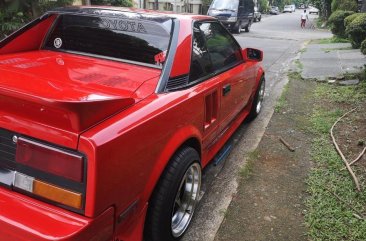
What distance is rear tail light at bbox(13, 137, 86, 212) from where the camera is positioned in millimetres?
1741

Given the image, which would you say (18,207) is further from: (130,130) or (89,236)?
(130,130)

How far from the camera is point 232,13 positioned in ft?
65.8

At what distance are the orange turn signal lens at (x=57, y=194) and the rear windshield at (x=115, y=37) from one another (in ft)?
4.46

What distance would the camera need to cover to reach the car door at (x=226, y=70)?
11.0 ft

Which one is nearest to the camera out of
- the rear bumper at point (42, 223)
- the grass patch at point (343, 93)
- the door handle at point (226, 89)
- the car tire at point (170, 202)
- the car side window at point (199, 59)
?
the rear bumper at point (42, 223)

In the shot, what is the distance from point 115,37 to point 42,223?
177 centimetres

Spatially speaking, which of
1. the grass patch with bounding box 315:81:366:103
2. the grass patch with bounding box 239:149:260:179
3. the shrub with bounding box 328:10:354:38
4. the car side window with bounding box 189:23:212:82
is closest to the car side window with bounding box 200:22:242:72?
the car side window with bounding box 189:23:212:82

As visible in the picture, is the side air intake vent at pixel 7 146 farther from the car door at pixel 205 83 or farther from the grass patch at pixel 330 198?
the grass patch at pixel 330 198

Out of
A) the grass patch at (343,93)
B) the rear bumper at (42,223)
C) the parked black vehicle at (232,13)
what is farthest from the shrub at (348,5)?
the rear bumper at (42,223)

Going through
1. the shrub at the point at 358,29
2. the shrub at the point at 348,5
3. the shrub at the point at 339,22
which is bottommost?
the shrub at the point at 358,29

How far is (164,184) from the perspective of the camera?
2.30 metres

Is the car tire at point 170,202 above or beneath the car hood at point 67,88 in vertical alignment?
beneath

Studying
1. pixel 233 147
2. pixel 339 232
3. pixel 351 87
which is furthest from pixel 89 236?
pixel 351 87

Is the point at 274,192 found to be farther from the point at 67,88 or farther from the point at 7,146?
the point at 7,146
